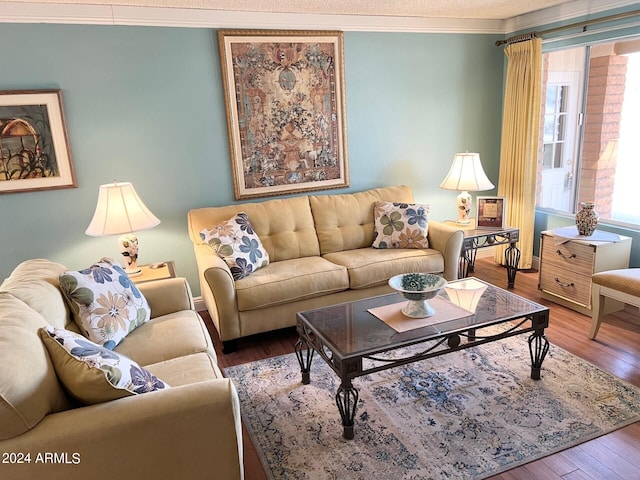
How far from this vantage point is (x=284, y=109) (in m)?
3.90

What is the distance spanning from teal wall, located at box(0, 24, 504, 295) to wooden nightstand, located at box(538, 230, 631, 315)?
4.71ft

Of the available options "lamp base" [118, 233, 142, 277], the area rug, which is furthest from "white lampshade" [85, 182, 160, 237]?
the area rug

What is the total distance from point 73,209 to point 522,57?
402 centimetres

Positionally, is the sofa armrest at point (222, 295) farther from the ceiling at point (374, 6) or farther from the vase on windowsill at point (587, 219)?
the vase on windowsill at point (587, 219)

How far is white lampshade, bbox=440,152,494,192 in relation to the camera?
4059 millimetres

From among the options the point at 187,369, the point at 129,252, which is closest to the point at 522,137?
the point at 129,252

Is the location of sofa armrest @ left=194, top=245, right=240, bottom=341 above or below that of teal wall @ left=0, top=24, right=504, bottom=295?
below

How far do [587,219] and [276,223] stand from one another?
2.35 m

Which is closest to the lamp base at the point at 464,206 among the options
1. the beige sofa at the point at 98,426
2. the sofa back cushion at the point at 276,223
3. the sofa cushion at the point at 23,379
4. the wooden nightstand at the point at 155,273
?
the sofa back cushion at the point at 276,223

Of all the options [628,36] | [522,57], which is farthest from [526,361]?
[522,57]

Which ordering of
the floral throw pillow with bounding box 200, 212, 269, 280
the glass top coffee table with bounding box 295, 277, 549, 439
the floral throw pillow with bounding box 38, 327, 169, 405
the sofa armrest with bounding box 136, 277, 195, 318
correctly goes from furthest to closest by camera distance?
the floral throw pillow with bounding box 200, 212, 269, 280, the sofa armrest with bounding box 136, 277, 195, 318, the glass top coffee table with bounding box 295, 277, 549, 439, the floral throw pillow with bounding box 38, 327, 169, 405

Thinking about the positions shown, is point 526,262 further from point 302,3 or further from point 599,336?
point 302,3

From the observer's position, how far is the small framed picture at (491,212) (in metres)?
4.09

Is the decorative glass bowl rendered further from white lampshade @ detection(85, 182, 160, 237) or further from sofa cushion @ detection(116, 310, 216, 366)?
white lampshade @ detection(85, 182, 160, 237)
